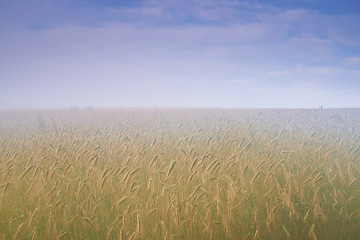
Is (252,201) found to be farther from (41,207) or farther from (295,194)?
(41,207)

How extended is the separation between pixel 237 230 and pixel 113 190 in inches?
51.6

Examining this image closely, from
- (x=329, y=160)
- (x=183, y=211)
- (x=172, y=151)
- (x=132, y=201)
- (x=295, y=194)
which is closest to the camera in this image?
(x=183, y=211)

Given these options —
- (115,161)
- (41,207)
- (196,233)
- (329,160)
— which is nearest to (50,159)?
(115,161)

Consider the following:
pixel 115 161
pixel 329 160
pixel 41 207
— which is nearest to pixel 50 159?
pixel 115 161

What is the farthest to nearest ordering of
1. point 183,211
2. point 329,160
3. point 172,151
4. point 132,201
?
point 172,151 < point 329,160 < point 132,201 < point 183,211

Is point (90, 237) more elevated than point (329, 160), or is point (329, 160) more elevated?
point (329, 160)

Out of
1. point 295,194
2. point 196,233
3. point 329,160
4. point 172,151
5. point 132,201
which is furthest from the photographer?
point 172,151

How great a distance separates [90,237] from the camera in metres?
2.25

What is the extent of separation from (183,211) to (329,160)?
283cm

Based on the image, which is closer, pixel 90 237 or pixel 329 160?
pixel 90 237

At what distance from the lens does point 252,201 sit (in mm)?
2613

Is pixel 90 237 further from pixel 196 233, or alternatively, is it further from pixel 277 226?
pixel 277 226

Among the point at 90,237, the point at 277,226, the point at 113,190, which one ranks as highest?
the point at 113,190

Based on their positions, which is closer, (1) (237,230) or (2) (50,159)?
(1) (237,230)
